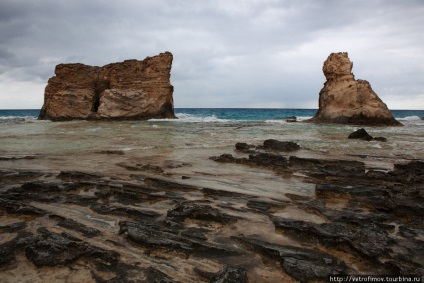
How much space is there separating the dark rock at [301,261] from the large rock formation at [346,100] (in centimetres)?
2889

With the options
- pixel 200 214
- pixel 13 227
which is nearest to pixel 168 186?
pixel 200 214

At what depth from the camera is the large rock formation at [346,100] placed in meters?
28.6

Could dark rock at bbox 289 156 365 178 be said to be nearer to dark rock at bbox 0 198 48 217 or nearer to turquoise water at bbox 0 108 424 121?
dark rock at bbox 0 198 48 217

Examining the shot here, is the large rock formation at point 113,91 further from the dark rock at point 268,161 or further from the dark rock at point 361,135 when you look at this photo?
the dark rock at point 268,161

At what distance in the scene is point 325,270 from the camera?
279 cm

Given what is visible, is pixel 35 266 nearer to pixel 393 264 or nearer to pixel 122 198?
pixel 122 198

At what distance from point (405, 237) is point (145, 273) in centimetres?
286

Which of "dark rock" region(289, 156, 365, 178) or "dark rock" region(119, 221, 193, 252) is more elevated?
"dark rock" region(289, 156, 365, 178)

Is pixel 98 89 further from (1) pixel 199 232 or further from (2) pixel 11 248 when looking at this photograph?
(1) pixel 199 232

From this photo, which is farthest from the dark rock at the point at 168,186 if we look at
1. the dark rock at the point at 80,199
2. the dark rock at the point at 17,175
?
the dark rock at the point at 17,175

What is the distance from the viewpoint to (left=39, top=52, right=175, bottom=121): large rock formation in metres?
35.4

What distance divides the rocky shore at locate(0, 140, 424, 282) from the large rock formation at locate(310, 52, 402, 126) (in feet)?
83.2

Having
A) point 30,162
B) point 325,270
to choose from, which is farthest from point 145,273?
point 30,162

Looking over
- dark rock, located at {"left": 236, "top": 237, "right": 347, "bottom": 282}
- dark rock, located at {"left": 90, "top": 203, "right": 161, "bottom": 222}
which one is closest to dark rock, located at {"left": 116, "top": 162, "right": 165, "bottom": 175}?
dark rock, located at {"left": 90, "top": 203, "right": 161, "bottom": 222}
